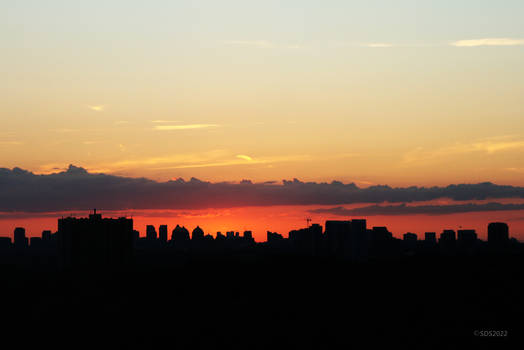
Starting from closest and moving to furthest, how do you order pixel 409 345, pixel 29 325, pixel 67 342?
1. pixel 409 345
2. pixel 67 342
3. pixel 29 325

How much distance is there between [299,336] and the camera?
166375 millimetres

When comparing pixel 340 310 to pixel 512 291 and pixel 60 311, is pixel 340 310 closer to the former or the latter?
pixel 512 291

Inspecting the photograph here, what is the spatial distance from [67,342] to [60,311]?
22.9 m

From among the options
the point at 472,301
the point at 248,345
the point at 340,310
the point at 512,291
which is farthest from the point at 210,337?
the point at 512,291

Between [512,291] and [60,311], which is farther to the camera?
[60,311]

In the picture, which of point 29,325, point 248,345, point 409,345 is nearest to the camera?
point 409,345

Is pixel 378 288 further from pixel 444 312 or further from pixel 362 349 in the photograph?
pixel 362 349

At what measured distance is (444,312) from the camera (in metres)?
168

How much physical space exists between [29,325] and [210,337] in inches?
2031

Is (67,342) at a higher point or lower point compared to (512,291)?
lower

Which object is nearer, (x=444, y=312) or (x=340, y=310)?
(x=444, y=312)

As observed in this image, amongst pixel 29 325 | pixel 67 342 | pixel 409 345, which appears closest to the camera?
pixel 409 345

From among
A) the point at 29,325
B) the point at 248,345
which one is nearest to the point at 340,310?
the point at 248,345

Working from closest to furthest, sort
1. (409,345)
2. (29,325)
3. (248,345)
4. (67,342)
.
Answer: (409,345) < (248,345) < (67,342) < (29,325)
